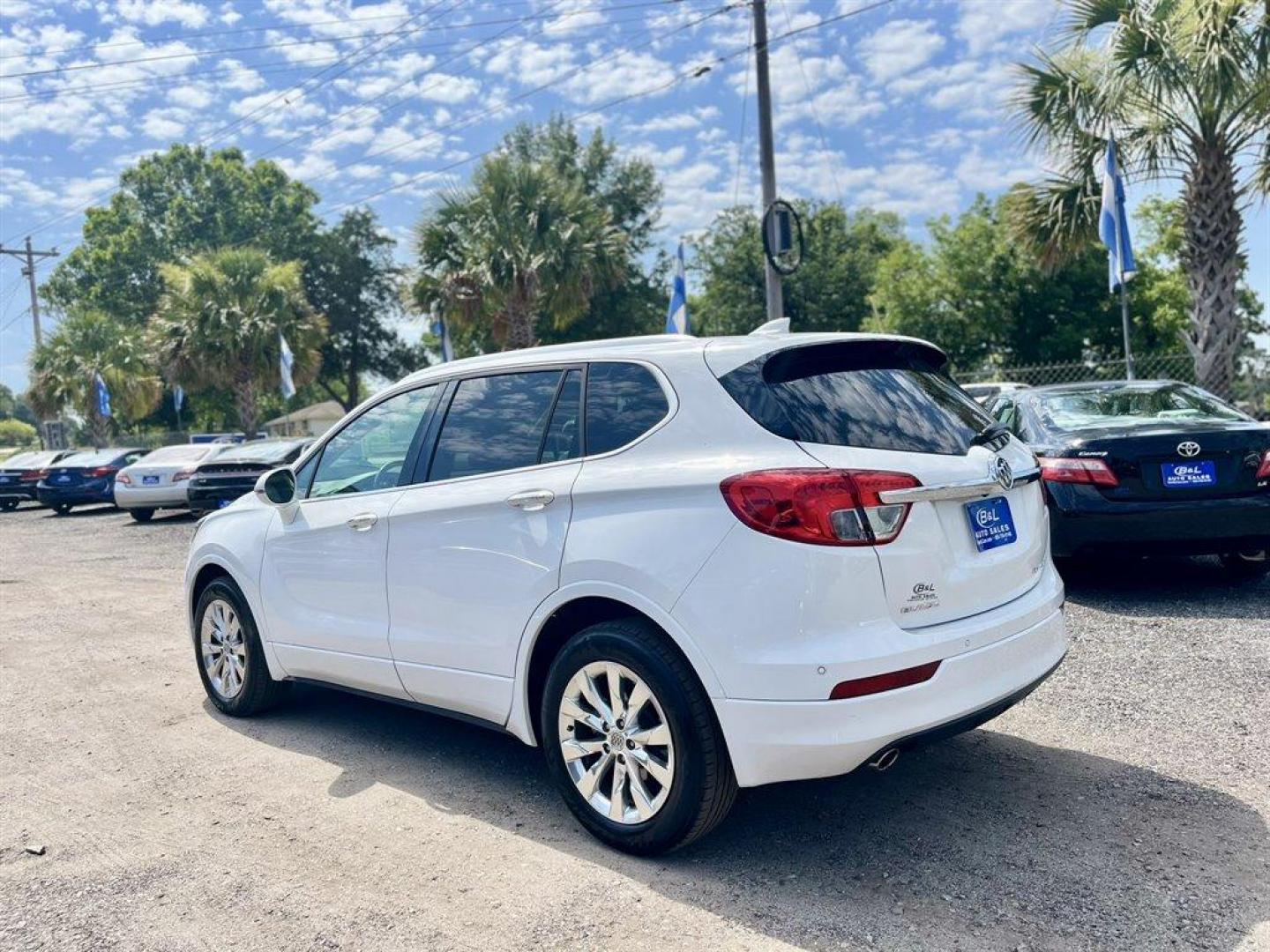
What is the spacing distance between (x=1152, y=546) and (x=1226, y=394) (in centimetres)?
741

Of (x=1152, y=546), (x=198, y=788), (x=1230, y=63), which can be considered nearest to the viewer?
(x=198, y=788)

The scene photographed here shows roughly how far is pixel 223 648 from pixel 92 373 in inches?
1452

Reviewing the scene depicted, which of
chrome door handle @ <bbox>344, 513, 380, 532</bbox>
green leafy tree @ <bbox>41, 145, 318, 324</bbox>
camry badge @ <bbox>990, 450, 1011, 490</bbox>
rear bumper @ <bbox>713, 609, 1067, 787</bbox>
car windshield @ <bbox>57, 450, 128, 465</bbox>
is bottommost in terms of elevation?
rear bumper @ <bbox>713, 609, 1067, 787</bbox>

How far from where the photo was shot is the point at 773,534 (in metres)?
2.97

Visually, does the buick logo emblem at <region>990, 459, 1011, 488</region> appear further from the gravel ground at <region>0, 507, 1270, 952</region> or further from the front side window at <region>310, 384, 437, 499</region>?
the front side window at <region>310, 384, 437, 499</region>

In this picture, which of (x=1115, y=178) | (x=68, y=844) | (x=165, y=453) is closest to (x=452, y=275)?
(x=165, y=453)

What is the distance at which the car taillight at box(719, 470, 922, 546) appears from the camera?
296 centimetres

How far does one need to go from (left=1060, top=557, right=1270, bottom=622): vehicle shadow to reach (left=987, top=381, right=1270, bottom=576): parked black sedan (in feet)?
1.15

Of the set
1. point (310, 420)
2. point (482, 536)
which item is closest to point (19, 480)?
point (482, 536)

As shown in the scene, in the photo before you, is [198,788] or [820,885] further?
Result: [198,788]

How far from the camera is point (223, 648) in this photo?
5289 millimetres

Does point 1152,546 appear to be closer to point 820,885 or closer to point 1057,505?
point 1057,505

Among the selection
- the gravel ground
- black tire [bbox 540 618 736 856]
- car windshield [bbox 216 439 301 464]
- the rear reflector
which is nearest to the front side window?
the gravel ground

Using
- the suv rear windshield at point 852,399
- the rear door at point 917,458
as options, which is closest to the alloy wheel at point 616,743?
the rear door at point 917,458
